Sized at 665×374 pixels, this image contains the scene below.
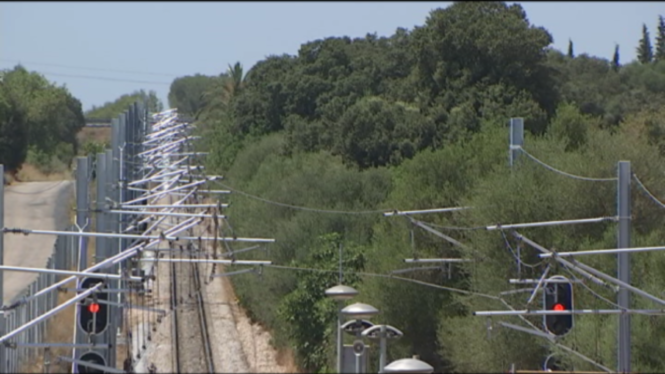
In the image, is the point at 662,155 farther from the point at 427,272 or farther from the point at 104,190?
the point at 104,190

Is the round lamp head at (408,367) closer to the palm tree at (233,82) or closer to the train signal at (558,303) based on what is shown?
the train signal at (558,303)

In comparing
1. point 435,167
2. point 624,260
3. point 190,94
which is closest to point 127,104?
point 190,94

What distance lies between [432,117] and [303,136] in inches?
210

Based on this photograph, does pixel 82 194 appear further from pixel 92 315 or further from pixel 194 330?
pixel 194 330

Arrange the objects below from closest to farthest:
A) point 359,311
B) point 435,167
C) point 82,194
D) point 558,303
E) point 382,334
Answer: point 382,334
point 359,311
point 558,303
point 82,194
point 435,167

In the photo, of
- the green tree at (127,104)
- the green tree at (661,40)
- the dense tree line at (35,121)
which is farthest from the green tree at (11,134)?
the green tree at (127,104)

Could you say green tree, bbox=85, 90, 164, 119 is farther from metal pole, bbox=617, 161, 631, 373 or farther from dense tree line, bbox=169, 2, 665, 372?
metal pole, bbox=617, 161, 631, 373

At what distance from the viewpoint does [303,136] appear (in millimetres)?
49750

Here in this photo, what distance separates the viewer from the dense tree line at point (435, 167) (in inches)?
1158

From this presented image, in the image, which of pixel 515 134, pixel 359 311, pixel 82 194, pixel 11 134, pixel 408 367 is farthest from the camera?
pixel 515 134

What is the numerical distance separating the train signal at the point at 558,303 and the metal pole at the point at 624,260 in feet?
2.89

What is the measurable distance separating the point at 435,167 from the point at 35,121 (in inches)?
533

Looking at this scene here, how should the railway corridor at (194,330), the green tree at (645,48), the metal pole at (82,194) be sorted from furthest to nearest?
the railway corridor at (194,330), the green tree at (645,48), the metal pole at (82,194)

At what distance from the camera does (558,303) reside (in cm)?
2045
